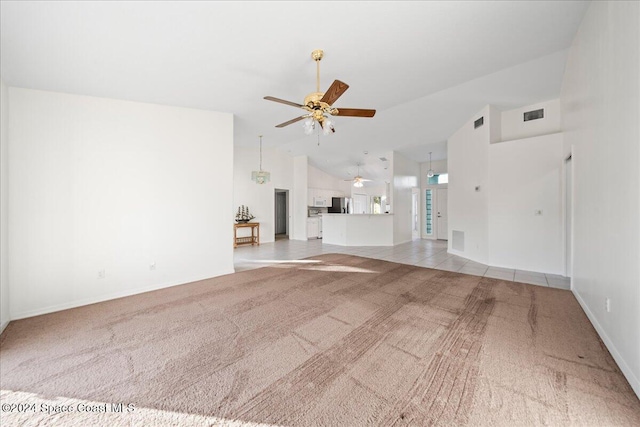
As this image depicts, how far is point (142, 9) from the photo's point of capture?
2.10 metres

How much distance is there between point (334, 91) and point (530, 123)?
4533 millimetres

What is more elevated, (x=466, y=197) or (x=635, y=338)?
(x=466, y=197)

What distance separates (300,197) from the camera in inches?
365

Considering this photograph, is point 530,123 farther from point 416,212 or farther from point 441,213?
point 416,212

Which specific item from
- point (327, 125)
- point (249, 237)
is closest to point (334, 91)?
point (327, 125)

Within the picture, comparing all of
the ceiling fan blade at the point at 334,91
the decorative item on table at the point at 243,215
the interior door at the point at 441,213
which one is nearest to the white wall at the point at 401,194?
the interior door at the point at 441,213

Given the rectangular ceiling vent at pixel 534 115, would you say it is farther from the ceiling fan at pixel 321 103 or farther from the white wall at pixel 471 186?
the ceiling fan at pixel 321 103

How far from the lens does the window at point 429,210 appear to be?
372 inches

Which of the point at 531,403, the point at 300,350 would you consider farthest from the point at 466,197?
the point at 300,350

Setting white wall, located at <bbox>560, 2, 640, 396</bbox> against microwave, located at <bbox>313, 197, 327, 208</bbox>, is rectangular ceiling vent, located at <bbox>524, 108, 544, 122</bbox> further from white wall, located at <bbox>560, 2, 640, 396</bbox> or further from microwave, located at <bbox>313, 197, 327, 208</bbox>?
microwave, located at <bbox>313, 197, 327, 208</bbox>

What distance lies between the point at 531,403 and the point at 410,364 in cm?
70

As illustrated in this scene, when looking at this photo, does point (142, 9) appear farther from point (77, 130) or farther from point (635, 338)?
point (635, 338)

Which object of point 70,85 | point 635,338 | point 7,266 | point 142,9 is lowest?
point 635,338

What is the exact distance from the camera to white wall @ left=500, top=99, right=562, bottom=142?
4.39 m
